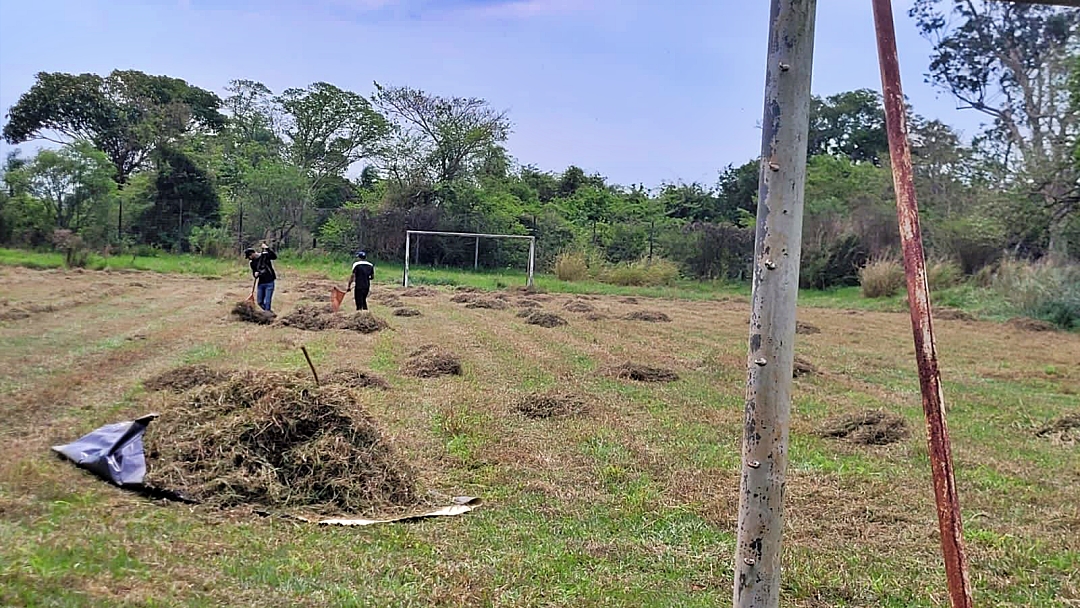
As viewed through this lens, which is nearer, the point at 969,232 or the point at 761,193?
the point at 761,193

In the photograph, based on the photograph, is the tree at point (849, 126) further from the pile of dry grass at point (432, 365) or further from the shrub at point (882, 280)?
the pile of dry grass at point (432, 365)

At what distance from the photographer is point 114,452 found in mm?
5738

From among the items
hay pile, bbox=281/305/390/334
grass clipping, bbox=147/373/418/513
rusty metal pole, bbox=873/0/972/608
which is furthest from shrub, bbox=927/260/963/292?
rusty metal pole, bbox=873/0/972/608

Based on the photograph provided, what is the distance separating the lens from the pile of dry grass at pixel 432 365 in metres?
10.6

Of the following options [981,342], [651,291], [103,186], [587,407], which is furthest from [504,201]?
[587,407]

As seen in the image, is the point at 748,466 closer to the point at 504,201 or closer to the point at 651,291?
the point at 651,291

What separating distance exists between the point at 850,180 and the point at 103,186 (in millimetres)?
32352

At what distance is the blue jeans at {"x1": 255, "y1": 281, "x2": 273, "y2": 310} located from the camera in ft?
55.9

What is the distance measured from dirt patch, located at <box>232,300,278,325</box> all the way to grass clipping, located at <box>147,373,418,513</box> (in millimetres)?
9944

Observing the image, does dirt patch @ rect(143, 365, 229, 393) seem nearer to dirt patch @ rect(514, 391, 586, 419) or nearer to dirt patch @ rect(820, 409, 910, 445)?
dirt patch @ rect(514, 391, 586, 419)

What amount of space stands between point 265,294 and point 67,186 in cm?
1957

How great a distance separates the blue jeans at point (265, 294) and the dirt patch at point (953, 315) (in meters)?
16.1

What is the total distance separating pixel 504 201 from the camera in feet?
132

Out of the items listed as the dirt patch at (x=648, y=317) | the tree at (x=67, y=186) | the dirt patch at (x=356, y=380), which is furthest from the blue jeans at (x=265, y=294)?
the tree at (x=67, y=186)
